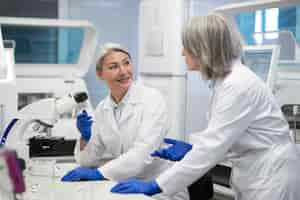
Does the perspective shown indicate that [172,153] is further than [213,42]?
Yes

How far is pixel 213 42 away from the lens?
5.43ft

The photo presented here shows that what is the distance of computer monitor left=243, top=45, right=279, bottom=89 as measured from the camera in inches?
103

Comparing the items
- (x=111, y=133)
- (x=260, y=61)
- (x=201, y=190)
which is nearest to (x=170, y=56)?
(x=260, y=61)

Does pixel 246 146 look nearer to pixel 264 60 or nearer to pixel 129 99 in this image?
pixel 129 99

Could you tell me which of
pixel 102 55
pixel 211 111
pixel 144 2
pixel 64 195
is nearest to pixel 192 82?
pixel 144 2

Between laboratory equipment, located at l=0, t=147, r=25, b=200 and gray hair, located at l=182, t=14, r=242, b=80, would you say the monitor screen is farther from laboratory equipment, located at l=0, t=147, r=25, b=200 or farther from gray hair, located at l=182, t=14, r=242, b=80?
laboratory equipment, located at l=0, t=147, r=25, b=200

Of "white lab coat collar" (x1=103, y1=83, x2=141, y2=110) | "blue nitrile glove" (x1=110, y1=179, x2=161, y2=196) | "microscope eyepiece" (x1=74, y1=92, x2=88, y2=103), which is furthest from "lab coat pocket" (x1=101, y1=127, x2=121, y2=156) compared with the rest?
"blue nitrile glove" (x1=110, y1=179, x2=161, y2=196)

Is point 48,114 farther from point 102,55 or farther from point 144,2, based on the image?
point 144,2

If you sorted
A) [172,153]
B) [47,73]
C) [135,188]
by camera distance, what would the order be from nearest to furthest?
[135,188], [172,153], [47,73]

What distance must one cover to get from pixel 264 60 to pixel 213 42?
46.2 inches

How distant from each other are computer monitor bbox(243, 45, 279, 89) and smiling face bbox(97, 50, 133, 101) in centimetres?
78

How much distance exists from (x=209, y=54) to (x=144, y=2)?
1823 mm

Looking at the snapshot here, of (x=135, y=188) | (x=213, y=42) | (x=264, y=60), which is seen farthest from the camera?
(x=264, y=60)

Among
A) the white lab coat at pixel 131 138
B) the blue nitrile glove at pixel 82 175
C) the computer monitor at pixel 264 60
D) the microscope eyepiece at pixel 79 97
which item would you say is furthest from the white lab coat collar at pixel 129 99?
the computer monitor at pixel 264 60
